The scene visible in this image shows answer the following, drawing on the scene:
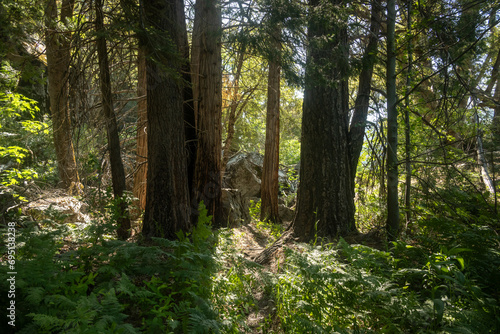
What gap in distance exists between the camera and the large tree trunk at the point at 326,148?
5.16m

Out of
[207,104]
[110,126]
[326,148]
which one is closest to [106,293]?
[110,126]

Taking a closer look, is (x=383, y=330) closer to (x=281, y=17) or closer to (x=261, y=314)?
(x=261, y=314)

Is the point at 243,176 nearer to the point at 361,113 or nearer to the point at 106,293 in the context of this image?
the point at 361,113

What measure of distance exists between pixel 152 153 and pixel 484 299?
473 centimetres

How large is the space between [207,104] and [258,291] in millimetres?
4278

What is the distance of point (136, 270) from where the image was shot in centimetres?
350

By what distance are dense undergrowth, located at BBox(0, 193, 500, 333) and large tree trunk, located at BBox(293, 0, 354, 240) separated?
1186mm

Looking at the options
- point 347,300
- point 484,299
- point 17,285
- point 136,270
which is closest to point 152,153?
point 136,270

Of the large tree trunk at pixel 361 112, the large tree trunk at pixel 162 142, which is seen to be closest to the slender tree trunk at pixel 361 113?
the large tree trunk at pixel 361 112

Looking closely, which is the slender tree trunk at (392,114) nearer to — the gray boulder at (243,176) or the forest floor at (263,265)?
the forest floor at (263,265)

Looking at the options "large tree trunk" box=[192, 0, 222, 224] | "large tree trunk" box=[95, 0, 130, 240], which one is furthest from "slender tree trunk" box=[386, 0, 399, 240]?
"large tree trunk" box=[95, 0, 130, 240]

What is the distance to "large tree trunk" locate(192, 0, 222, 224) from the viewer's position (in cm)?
679

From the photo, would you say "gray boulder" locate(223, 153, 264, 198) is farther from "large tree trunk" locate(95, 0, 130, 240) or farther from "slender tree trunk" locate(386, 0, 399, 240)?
"slender tree trunk" locate(386, 0, 399, 240)

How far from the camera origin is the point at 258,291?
4219 millimetres
